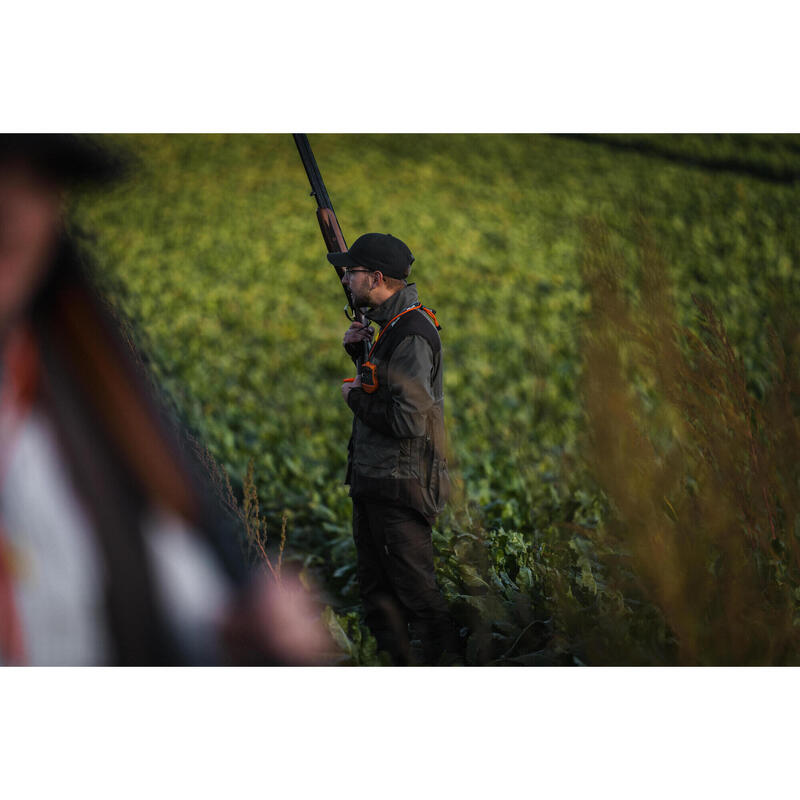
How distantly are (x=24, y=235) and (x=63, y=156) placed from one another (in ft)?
2.49

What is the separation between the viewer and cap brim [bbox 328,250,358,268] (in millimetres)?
3102

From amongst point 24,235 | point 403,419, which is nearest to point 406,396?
point 403,419

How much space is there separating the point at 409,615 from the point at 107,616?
1.24m

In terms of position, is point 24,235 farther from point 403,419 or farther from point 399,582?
point 399,582

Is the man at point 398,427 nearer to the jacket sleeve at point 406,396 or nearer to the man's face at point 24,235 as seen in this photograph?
the jacket sleeve at point 406,396

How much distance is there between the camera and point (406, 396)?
9.79 feet

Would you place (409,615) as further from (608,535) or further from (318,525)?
(318,525)

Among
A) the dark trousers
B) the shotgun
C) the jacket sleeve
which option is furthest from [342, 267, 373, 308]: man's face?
the dark trousers

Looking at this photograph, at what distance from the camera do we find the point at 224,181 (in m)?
4.44

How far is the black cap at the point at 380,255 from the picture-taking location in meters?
3.07

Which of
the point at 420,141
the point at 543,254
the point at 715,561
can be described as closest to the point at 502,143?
the point at 420,141

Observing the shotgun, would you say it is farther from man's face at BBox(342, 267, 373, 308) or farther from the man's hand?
the man's hand

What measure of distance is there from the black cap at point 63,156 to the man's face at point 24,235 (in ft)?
0.24

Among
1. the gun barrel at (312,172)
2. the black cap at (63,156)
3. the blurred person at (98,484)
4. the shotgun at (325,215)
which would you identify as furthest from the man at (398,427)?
the black cap at (63,156)
